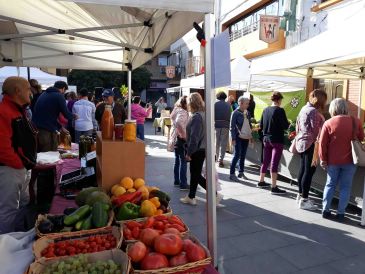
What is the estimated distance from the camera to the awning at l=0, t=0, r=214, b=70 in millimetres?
2102

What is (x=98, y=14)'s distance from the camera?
3.79m

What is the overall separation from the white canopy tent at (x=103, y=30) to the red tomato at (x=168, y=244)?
548 millimetres

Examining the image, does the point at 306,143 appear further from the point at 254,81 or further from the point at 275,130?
the point at 254,81

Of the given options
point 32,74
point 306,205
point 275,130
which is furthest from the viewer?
point 32,74

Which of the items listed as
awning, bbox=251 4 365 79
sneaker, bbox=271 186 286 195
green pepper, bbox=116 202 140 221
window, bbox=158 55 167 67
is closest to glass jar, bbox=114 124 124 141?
green pepper, bbox=116 202 140 221

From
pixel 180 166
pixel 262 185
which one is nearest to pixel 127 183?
pixel 180 166

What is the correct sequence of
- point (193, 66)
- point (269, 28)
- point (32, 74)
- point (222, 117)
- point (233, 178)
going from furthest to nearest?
1. point (193, 66)
2. point (269, 28)
3. point (32, 74)
4. point (222, 117)
5. point (233, 178)

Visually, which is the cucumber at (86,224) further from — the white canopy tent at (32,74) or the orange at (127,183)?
the white canopy tent at (32,74)

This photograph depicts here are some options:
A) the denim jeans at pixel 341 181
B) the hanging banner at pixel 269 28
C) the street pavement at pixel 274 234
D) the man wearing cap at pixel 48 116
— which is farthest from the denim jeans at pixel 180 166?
the hanging banner at pixel 269 28

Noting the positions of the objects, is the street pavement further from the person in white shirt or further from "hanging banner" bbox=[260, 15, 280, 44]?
"hanging banner" bbox=[260, 15, 280, 44]

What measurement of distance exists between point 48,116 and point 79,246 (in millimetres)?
3847

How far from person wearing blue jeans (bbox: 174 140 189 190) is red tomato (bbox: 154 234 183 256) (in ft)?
13.2

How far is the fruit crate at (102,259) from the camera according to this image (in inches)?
64.8

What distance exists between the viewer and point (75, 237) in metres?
2.04
